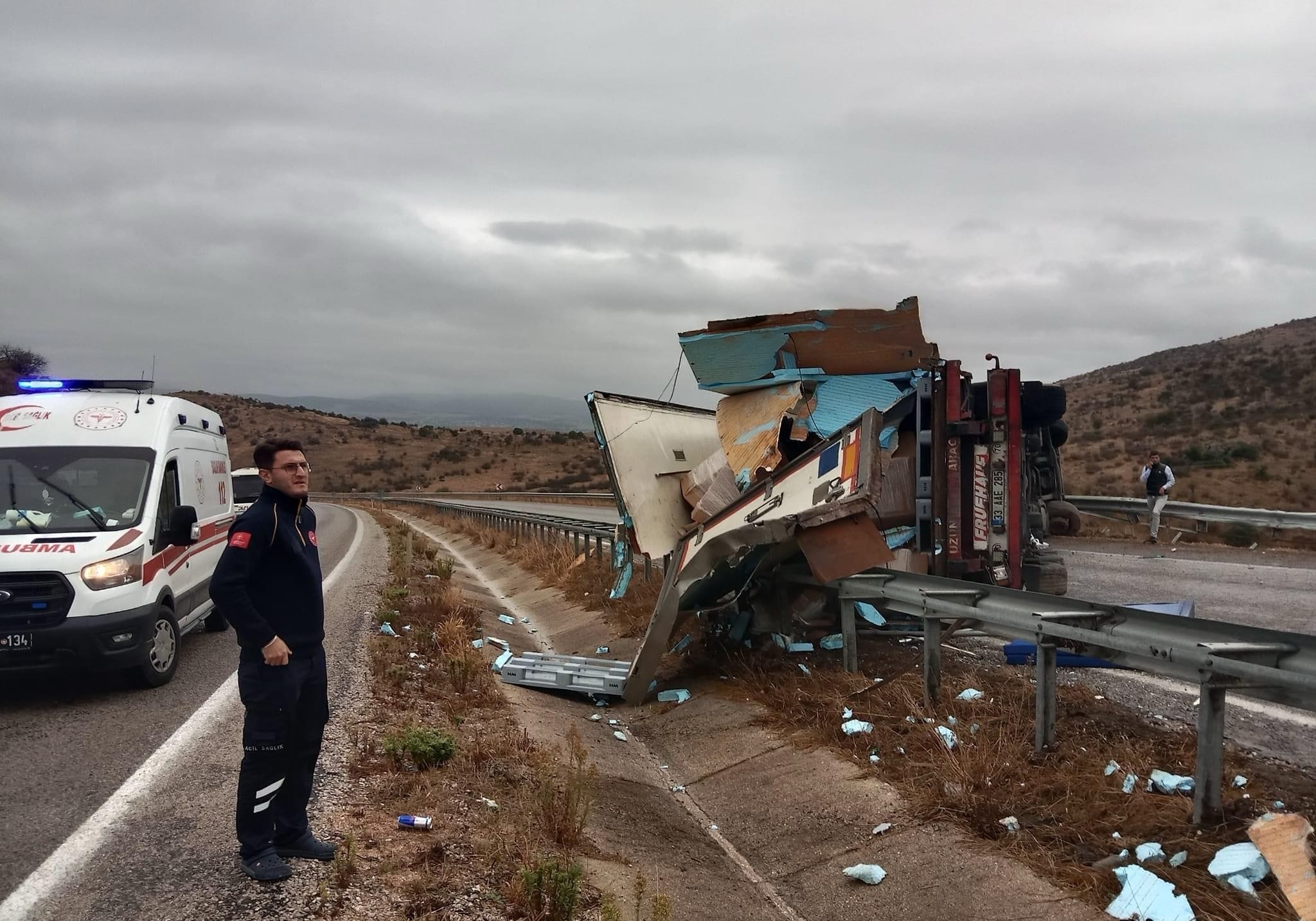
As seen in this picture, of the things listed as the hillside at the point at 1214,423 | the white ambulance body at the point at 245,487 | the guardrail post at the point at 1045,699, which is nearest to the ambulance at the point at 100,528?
the white ambulance body at the point at 245,487

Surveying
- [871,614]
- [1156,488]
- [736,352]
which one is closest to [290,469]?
[871,614]

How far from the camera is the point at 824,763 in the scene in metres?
6.16

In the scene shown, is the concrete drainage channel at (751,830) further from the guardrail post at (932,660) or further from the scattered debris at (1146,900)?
the guardrail post at (932,660)

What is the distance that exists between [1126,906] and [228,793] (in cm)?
456

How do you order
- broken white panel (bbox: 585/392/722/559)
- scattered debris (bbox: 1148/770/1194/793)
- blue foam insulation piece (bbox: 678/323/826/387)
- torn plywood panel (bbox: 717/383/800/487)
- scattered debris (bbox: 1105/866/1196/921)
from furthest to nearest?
broken white panel (bbox: 585/392/722/559)
blue foam insulation piece (bbox: 678/323/826/387)
torn plywood panel (bbox: 717/383/800/487)
scattered debris (bbox: 1148/770/1194/793)
scattered debris (bbox: 1105/866/1196/921)

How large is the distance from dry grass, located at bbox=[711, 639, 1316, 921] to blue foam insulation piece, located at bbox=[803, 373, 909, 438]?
8.90ft

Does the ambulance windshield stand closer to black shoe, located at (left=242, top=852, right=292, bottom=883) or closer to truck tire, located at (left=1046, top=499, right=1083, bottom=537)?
black shoe, located at (left=242, top=852, right=292, bottom=883)

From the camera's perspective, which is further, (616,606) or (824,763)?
(616,606)

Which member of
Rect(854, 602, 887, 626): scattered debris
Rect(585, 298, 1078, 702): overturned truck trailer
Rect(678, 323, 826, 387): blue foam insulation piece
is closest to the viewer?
Rect(585, 298, 1078, 702): overturned truck trailer

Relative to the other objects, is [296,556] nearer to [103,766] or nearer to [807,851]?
[103,766]

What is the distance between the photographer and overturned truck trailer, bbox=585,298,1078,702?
7.73m

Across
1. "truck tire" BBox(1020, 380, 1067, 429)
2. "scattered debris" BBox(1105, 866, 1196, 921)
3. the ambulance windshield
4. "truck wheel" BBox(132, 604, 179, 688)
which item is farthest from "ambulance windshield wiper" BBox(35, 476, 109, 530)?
"truck tire" BBox(1020, 380, 1067, 429)

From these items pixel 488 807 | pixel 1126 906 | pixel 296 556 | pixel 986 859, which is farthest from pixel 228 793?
pixel 1126 906

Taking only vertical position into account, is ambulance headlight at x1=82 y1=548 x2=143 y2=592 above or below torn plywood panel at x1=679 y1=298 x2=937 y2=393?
below
